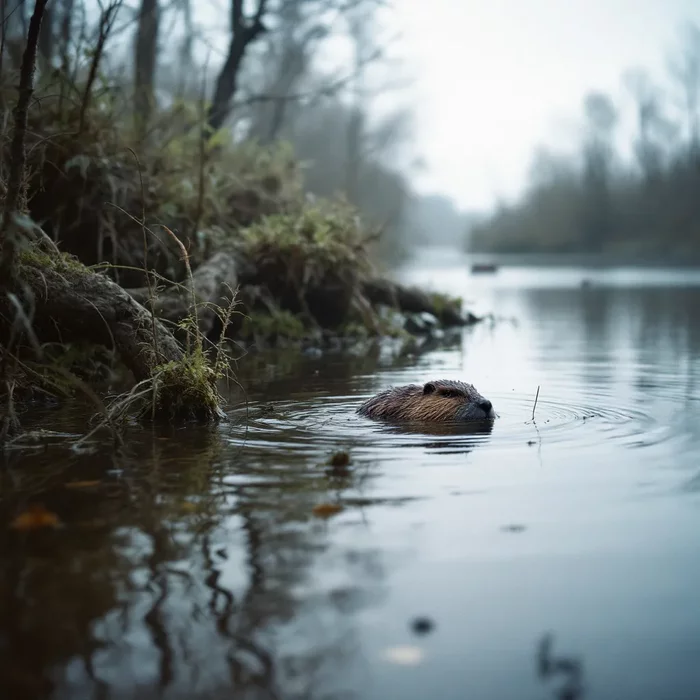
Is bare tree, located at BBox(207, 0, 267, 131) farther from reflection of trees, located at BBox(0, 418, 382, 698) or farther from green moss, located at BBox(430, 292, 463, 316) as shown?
reflection of trees, located at BBox(0, 418, 382, 698)

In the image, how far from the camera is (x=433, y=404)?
238 inches

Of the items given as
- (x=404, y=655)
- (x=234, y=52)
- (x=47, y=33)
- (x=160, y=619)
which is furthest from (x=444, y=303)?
(x=404, y=655)

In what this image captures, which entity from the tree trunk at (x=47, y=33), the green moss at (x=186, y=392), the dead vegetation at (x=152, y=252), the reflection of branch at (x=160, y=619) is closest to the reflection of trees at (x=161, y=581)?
the reflection of branch at (x=160, y=619)

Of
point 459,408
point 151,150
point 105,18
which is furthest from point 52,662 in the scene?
point 151,150

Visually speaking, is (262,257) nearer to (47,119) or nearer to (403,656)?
(47,119)

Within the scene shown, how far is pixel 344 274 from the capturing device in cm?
1248

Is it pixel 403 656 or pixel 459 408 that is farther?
pixel 459 408

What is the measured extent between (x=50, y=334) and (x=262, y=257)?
4923mm

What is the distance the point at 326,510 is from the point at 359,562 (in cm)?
65

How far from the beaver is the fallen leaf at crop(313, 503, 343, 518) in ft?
7.27

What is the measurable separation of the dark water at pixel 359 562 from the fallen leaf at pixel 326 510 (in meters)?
0.05

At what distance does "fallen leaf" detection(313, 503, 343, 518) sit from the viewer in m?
3.70

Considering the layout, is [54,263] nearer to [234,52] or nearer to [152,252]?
[152,252]

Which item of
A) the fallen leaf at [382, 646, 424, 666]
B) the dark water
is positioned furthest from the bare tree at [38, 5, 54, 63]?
the fallen leaf at [382, 646, 424, 666]
